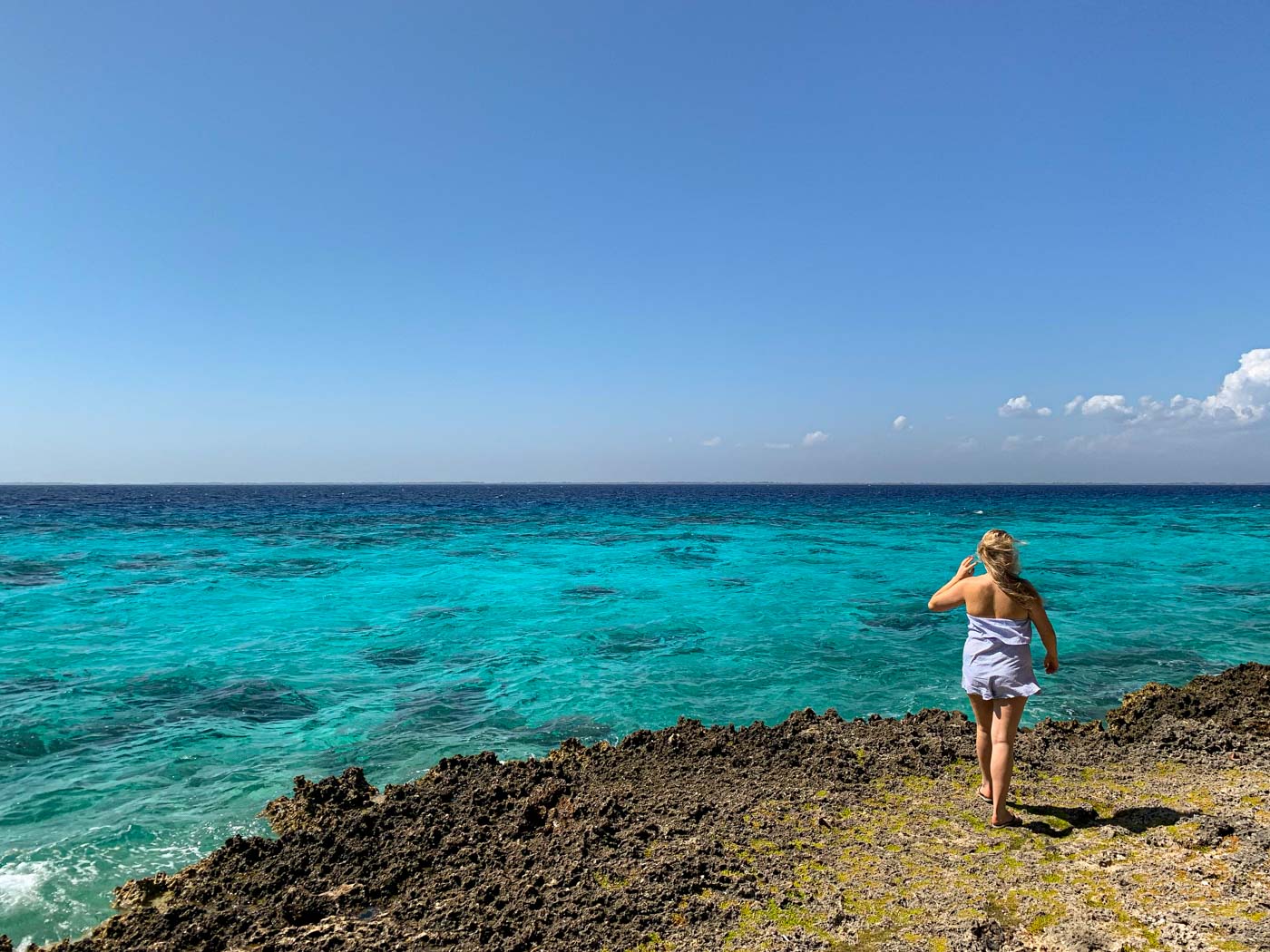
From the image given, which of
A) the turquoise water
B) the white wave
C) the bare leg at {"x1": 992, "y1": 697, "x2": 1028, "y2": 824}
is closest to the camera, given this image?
the bare leg at {"x1": 992, "y1": 697, "x2": 1028, "y2": 824}

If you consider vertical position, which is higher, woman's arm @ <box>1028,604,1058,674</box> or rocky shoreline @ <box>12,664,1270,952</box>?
woman's arm @ <box>1028,604,1058,674</box>

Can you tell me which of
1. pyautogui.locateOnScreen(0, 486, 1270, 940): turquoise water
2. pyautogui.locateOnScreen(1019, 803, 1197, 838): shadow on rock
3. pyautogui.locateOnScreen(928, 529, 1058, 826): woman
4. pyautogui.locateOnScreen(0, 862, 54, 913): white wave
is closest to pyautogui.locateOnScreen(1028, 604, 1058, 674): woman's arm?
pyautogui.locateOnScreen(928, 529, 1058, 826): woman

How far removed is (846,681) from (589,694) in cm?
439

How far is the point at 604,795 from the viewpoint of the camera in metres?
5.81

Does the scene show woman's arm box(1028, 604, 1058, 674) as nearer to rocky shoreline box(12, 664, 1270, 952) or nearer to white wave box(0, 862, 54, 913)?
rocky shoreline box(12, 664, 1270, 952)

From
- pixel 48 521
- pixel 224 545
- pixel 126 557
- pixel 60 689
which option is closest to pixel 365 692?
pixel 60 689

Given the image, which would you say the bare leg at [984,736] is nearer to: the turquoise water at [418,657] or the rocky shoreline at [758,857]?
the rocky shoreline at [758,857]

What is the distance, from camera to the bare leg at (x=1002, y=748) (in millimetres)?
4898

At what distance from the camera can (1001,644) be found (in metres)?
4.89

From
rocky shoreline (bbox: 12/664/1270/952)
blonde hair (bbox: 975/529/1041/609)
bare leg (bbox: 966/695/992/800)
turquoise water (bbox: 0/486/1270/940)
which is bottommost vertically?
turquoise water (bbox: 0/486/1270/940)

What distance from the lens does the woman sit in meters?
4.82

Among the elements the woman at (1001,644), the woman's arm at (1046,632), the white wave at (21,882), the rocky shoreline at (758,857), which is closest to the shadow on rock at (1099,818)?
the rocky shoreline at (758,857)

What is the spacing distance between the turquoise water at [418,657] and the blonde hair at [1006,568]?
17.9ft

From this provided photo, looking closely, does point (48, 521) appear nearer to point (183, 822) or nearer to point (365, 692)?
point (365, 692)
